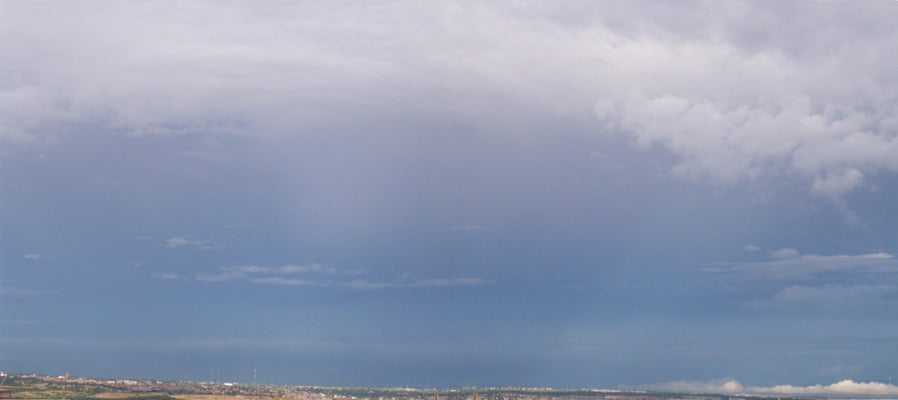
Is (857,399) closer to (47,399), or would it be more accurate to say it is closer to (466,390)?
(466,390)

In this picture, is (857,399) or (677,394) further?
(677,394)

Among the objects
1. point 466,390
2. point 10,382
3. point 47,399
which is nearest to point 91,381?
point 10,382

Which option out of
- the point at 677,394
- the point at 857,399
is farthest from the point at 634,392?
the point at 857,399

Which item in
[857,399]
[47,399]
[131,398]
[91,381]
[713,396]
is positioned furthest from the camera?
[713,396]

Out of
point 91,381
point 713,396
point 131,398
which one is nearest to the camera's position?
point 131,398

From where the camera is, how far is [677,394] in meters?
187

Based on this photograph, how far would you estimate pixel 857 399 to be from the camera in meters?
172

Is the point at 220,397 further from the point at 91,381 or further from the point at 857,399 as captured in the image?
the point at 857,399

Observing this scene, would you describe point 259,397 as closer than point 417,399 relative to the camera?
Yes

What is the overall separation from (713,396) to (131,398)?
114 m

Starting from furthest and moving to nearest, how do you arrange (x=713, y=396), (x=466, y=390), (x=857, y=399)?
(x=466, y=390), (x=713, y=396), (x=857, y=399)

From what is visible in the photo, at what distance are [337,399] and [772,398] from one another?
265 ft

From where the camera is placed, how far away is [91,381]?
5984 inches

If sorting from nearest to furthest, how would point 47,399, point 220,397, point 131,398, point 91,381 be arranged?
point 47,399, point 131,398, point 220,397, point 91,381
